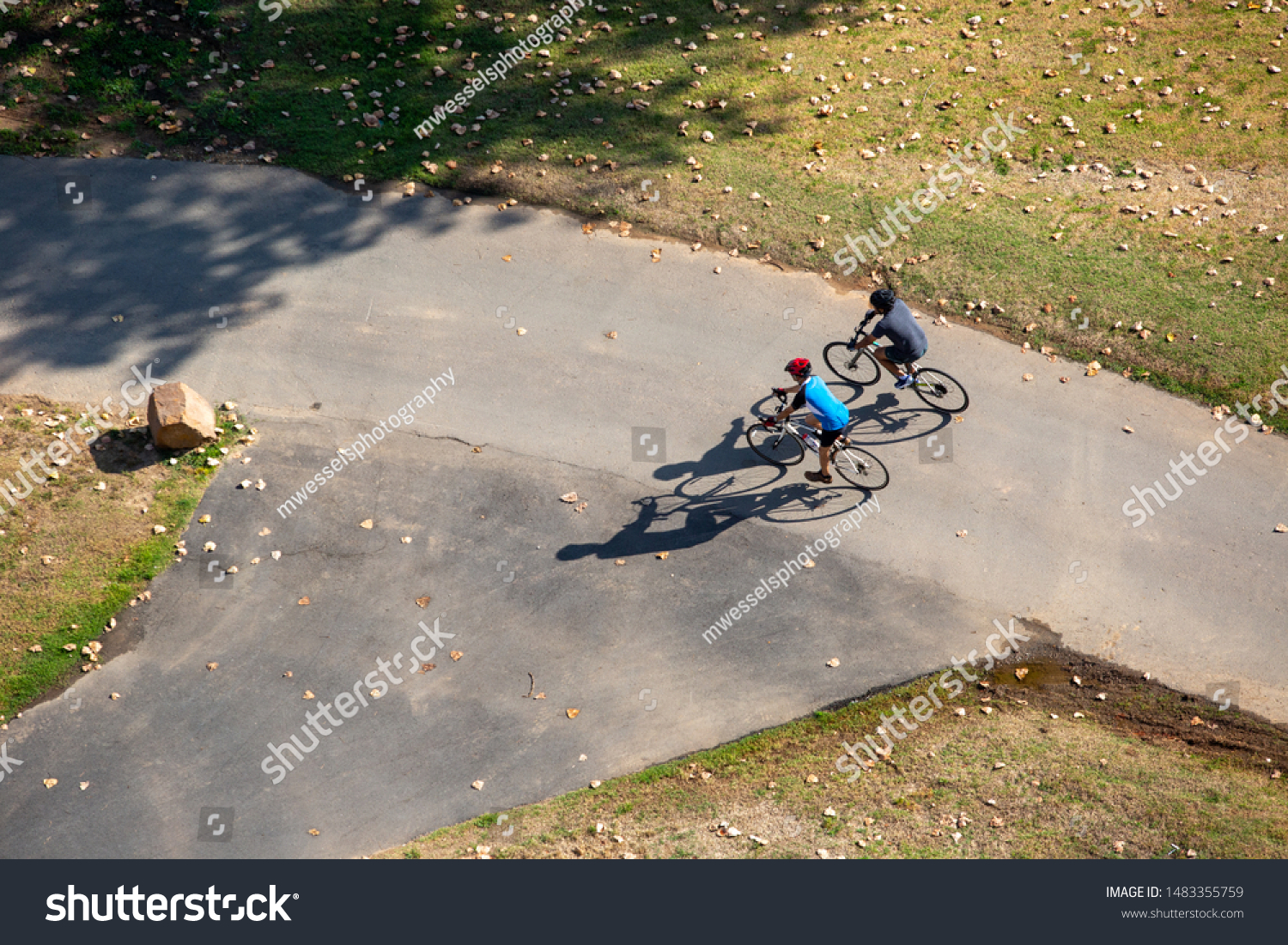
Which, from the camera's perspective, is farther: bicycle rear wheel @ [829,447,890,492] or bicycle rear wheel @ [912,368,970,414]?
bicycle rear wheel @ [912,368,970,414]

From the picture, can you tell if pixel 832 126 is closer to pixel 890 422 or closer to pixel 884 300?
pixel 884 300

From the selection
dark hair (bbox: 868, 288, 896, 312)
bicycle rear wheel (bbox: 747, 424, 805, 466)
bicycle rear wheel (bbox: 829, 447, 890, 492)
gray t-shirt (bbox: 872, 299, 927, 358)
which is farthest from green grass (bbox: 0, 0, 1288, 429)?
bicycle rear wheel (bbox: 747, 424, 805, 466)

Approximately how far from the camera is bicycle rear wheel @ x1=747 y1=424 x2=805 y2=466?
1143 cm

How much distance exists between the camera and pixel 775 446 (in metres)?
11.5

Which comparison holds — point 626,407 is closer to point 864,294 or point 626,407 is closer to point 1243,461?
point 864,294

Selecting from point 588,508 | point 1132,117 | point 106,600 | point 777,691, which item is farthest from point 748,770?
point 1132,117

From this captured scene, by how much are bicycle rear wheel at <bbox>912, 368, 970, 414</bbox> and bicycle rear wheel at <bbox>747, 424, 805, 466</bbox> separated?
1983mm

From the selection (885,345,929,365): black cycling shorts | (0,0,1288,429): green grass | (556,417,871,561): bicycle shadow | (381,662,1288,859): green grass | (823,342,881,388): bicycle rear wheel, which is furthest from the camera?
(0,0,1288,429): green grass

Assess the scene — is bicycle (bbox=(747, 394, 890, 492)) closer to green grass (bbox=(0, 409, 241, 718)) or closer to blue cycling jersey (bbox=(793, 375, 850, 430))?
blue cycling jersey (bbox=(793, 375, 850, 430))

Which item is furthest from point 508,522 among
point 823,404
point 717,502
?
point 823,404

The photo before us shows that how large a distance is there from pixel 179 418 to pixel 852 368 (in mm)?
9197

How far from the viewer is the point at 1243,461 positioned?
1150 cm

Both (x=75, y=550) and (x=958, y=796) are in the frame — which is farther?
(x=75, y=550)

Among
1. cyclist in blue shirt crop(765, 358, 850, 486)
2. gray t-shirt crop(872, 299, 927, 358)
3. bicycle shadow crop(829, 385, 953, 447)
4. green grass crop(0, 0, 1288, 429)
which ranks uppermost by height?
green grass crop(0, 0, 1288, 429)
